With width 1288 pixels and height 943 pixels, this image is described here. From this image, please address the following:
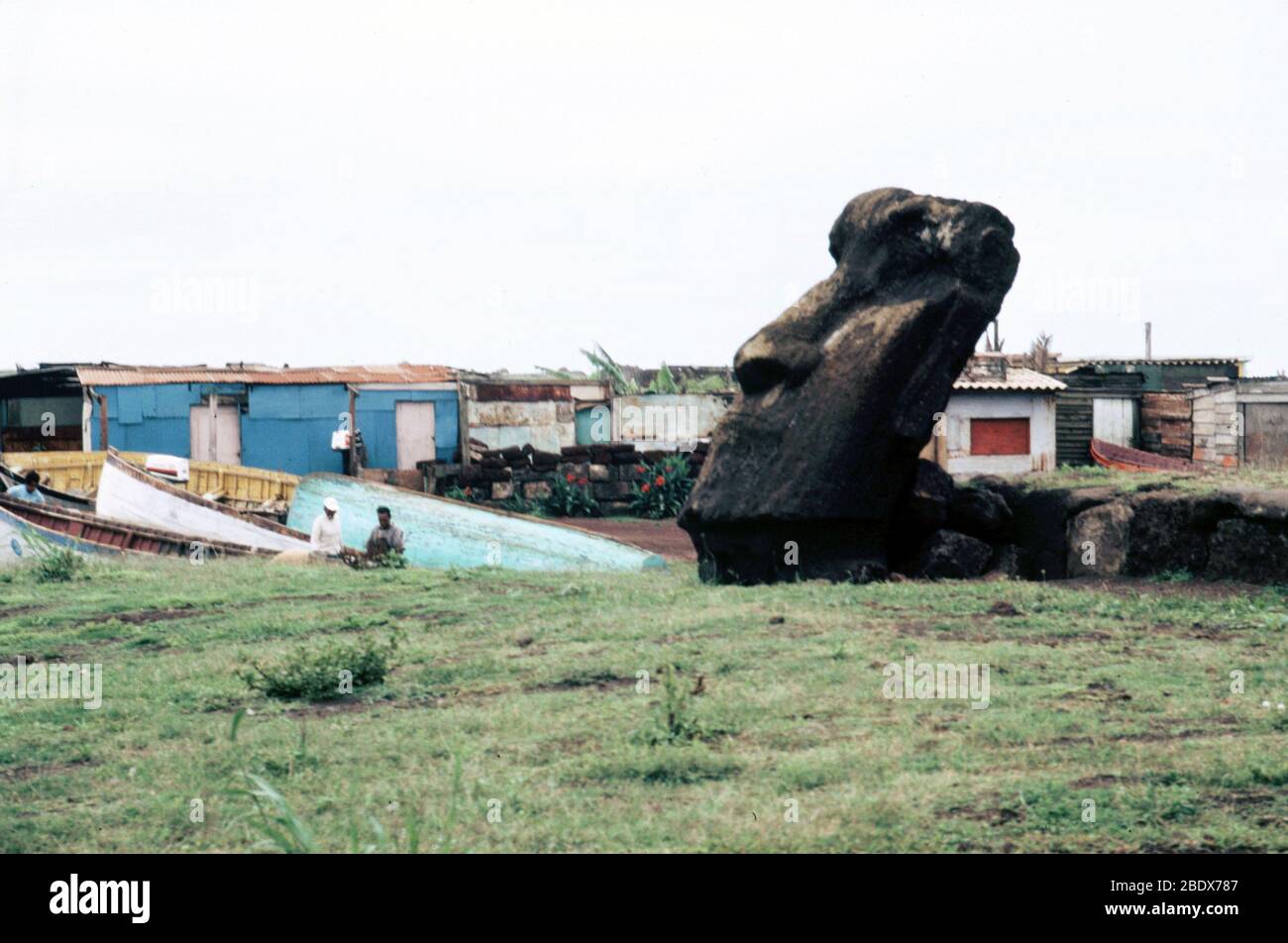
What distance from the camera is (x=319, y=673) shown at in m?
8.89

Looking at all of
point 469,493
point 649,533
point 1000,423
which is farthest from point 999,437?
point 469,493

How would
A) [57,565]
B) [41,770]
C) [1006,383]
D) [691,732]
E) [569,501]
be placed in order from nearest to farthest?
1. [691,732]
2. [41,770]
3. [57,565]
4. [569,501]
5. [1006,383]

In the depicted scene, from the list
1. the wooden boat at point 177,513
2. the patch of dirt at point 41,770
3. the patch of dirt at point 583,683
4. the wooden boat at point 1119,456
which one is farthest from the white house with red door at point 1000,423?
the patch of dirt at point 41,770

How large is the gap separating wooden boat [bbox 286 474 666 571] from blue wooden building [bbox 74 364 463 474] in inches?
244

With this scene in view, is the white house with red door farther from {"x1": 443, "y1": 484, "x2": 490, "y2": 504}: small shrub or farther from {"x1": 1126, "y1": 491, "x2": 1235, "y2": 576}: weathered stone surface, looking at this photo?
{"x1": 1126, "y1": 491, "x2": 1235, "y2": 576}: weathered stone surface

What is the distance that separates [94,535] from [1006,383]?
20.7 m

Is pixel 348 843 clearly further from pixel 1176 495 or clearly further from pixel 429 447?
pixel 429 447

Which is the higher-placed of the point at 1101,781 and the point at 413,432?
the point at 413,432

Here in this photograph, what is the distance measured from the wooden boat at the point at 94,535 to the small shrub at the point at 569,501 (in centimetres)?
1179

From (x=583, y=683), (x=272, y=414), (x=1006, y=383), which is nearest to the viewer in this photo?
(x=583, y=683)

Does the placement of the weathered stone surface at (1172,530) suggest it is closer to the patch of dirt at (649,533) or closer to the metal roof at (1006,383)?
the patch of dirt at (649,533)

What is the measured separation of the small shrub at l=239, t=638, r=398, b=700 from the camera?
8.85 meters

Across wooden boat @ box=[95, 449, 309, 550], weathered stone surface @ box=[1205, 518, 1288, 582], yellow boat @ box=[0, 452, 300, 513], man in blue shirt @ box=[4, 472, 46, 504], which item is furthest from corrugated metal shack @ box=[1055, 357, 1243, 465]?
weathered stone surface @ box=[1205, 518, 1288, 582]

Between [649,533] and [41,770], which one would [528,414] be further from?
[41,770]
